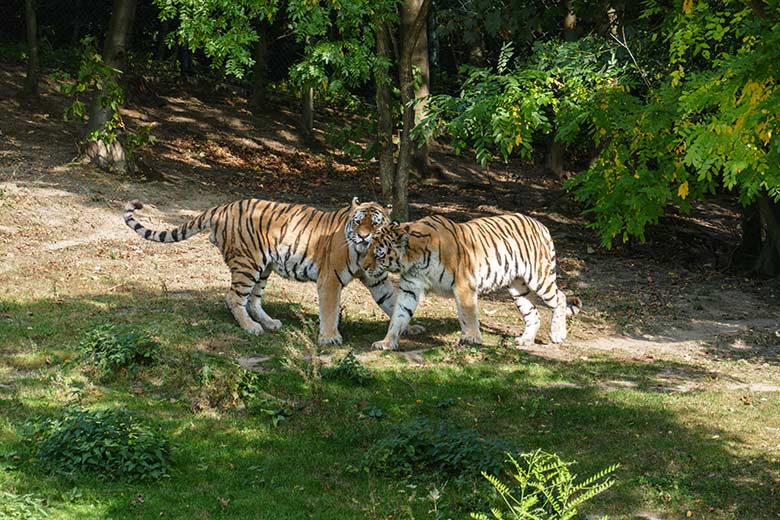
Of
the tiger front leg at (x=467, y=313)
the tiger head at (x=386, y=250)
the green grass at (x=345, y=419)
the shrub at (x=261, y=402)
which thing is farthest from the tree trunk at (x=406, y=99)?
the shrub at (x=261, y=402)

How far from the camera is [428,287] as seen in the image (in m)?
11.1

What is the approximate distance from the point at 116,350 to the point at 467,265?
12.7ft

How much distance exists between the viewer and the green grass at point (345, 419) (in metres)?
7.03

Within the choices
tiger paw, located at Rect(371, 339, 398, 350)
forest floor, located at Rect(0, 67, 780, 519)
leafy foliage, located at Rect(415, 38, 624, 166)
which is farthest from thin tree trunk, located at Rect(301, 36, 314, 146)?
tiger paw, located at Rect(371, 339, 398, 350)

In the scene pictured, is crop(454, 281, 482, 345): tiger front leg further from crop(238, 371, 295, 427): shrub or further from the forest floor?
crop(238, 371, 295, 427): shrub

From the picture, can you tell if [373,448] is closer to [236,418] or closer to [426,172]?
[236,418]

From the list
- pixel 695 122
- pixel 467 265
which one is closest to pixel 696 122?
pixel 695 122

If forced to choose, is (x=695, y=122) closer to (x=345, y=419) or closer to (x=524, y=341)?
(x=524, y=341)

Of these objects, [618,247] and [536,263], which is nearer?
[536,263]

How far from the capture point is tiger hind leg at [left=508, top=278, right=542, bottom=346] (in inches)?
460

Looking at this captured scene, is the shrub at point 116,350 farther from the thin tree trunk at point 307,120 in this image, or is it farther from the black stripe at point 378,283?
the thin tree trunk at point 307,120

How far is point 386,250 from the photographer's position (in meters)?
10.8

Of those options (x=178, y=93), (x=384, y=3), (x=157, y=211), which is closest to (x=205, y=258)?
(x=157, y=211)

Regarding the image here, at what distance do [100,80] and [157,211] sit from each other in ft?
10.4
